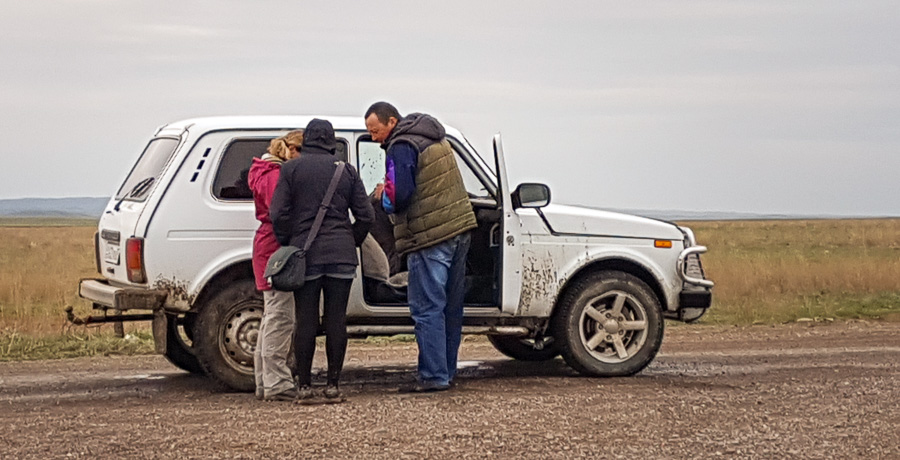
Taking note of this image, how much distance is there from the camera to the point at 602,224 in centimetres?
950

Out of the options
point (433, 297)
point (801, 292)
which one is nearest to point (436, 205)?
point (433, 297)

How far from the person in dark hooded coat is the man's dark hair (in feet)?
1.38

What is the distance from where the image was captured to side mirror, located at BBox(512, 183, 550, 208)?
9.09 m

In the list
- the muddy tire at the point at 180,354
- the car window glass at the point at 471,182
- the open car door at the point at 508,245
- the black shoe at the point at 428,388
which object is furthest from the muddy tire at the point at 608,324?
the muddy tire at the point at 180,354

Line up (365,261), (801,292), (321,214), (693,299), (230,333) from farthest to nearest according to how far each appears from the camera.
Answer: (801,292) < (693,299) < (365,261) < (230,333) < (321,214)

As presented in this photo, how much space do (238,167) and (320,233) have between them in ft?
3.48

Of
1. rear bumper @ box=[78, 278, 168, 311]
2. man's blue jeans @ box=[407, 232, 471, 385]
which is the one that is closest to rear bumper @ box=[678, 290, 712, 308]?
man's blue jeans @ box=[407, 232, 471, 385]

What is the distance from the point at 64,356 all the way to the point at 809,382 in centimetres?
654

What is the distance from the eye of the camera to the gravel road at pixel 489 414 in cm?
663

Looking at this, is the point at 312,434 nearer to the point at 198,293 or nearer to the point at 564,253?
the point at 198,293

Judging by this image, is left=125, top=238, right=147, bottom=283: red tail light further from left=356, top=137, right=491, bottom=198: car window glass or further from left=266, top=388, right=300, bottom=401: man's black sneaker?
left=356, top=137, right=491, bottom=198: car window glass

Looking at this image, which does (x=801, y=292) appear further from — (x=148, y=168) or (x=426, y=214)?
(x=148, y=168)

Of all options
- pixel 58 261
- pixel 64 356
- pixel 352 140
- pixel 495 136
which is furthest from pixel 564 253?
pixel 58 261

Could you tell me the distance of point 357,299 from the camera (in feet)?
29.3
